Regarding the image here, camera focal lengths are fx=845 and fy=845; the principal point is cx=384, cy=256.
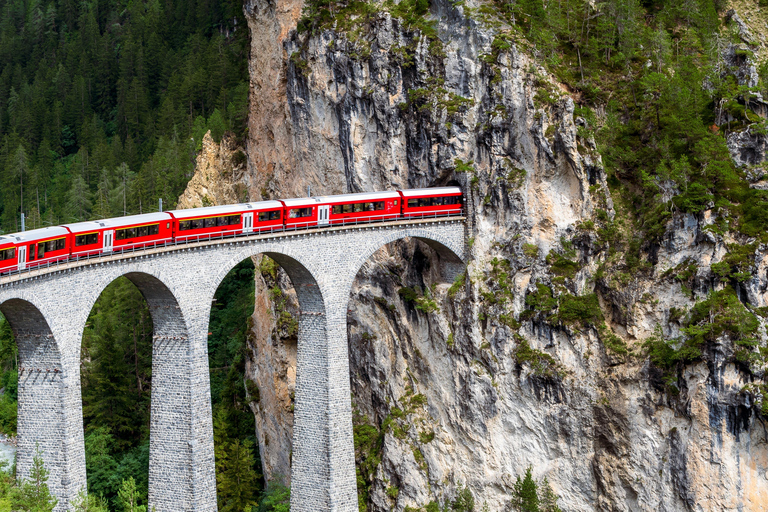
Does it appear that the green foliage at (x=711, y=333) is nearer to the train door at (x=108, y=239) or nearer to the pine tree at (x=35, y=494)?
the train door at (x=108, y=239)

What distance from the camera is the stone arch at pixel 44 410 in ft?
131

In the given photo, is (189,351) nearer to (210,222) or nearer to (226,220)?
(210,222)

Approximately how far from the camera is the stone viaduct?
132 ft

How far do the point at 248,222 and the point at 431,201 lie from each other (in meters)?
13.2

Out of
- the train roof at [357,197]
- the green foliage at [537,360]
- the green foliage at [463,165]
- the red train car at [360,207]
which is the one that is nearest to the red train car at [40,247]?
the red train car at [360,207]

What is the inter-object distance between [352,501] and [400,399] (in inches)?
351

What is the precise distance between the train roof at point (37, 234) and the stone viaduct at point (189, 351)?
A: 1.60m

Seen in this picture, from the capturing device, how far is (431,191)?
2154 inches

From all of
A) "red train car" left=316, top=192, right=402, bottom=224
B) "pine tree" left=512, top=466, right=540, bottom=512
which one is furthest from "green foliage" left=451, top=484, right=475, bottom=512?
"red train car" left=316, top=192, right=402, bottom=224

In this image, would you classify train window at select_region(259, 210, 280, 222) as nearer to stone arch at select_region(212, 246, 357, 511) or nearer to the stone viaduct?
the stone viaduct

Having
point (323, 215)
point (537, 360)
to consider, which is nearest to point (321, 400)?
point (323, 215)

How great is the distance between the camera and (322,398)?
50.7 metres

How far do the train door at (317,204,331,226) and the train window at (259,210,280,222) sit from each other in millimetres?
2532

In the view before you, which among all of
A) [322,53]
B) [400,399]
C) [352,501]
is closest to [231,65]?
[322,53]
